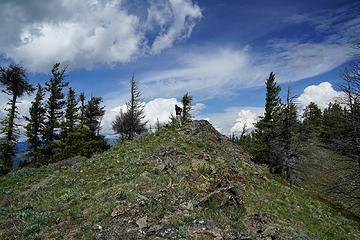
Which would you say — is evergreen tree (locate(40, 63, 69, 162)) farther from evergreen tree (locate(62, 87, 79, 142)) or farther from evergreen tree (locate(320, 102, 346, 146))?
evergreen tree (locate(320, 102, 346, 146))

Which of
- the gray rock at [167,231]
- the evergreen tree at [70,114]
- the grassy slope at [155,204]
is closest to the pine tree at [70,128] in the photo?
the evergreen tree at [70,114]

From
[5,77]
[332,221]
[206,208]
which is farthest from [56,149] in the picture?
[332,221]

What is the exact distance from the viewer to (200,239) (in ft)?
17.9

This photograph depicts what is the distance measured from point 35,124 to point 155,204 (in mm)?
29704

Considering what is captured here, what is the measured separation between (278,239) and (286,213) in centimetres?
515

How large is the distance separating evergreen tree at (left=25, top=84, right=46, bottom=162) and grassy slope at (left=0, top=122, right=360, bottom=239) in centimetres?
1443

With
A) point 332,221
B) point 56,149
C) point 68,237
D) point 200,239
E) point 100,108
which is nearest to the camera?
point 200,239

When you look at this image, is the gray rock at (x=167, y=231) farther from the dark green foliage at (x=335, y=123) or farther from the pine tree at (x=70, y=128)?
the pine tree at (x=70, y=128)

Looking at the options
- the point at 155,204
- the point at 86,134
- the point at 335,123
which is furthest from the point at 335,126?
the point at 86,134

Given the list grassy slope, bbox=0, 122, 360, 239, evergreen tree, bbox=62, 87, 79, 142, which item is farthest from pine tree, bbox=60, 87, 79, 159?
grassy slope, bbox=0, 122, 360, 239

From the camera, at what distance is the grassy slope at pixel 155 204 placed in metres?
6.38

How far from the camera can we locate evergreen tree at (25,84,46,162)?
2681 centimetres

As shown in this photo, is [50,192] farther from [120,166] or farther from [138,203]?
[138,203]

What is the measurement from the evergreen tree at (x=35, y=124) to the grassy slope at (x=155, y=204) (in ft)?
47.3
